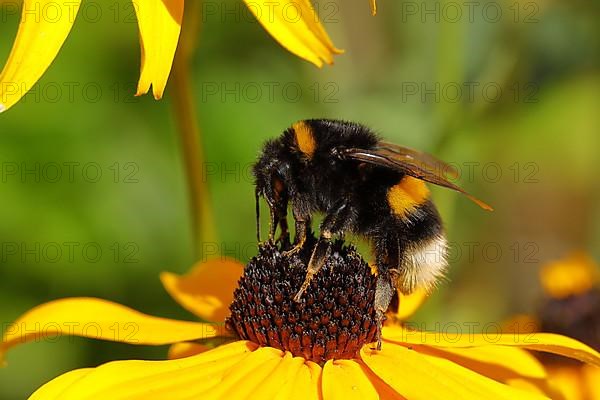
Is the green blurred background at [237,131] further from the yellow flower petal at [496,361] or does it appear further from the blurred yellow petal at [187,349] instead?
the blurred yellow petal at [187,349]

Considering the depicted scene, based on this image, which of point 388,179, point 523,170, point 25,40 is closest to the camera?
point 25,40

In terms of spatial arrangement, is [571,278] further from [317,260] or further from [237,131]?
[317,260]

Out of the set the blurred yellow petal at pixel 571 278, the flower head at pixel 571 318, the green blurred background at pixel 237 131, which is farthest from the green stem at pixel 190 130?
the blurred yellow petal at pixel 571 278

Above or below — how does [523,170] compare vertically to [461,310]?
above

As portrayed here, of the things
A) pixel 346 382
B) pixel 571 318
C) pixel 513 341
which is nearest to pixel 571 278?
pixel 571 318

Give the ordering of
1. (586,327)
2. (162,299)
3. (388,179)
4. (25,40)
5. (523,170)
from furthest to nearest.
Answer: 1. (523,170)
2. (162,299)
3. (586,327)
4. (388,179)
5. (25,40)

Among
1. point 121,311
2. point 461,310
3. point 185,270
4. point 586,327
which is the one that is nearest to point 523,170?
point 461,310

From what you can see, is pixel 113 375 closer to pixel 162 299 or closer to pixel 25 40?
pixel 25 40

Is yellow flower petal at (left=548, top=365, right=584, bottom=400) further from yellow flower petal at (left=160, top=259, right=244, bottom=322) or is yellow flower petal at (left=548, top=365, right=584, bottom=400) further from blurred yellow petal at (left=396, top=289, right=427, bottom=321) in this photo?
yellow flower petal at (left=160, top=259, right=244, bottom=322)
